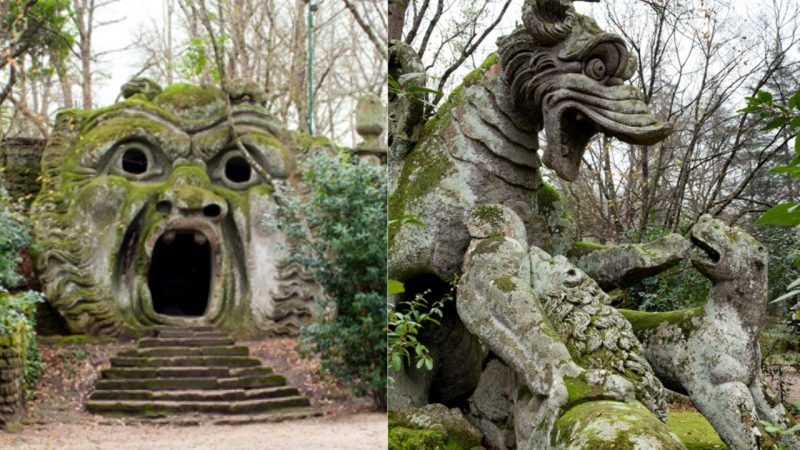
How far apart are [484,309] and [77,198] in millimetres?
6680

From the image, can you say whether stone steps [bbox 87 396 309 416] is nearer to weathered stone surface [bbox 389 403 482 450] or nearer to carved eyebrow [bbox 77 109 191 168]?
carved eyebrow [bbox 77 109 191 168]

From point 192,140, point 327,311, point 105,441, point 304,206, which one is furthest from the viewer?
point 192,140

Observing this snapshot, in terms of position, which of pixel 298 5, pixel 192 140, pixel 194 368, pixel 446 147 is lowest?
pixel 194 368

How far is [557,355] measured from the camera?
1.21 metres

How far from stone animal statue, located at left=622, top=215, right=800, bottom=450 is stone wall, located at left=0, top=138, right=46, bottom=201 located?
7298 millimetres

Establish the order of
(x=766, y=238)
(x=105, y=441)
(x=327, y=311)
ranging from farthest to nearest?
(x=327, y=311) < (x=105, y=441) < (x=766, y=238)

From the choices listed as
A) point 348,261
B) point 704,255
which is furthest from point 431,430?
point 348,261

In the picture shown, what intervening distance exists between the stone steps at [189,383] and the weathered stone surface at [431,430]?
5.20 meters

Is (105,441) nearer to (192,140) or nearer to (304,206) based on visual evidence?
(304,206)

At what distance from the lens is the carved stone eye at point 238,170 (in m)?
7.92

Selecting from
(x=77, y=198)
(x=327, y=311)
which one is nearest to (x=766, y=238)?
(x=327, y=311)

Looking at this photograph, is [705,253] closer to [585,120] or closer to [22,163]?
[585,120]


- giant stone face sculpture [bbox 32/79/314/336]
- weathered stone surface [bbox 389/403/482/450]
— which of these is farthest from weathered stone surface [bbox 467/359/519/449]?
giant stone face sculpture [bbox 32/79/314/336]

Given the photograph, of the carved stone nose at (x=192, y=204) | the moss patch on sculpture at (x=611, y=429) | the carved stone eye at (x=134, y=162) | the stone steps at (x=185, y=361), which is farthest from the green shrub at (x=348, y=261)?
the moss patch on sculpture at (x=611, y=429)
